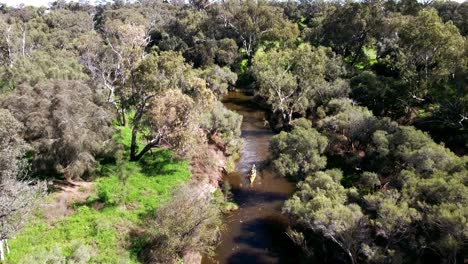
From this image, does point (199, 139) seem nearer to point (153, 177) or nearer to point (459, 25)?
point (153, 177)

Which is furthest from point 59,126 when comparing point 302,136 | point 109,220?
point 302,136

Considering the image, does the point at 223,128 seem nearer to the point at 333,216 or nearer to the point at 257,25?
the point at 333,216

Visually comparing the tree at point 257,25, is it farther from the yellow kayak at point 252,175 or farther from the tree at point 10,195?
the tree at point 10,195

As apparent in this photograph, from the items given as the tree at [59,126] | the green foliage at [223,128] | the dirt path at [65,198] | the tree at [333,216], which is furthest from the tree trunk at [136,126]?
the tree at [333,216]

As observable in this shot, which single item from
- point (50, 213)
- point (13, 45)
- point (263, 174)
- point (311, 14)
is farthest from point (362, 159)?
point (311, 14)

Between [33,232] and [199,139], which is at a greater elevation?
[199,139]

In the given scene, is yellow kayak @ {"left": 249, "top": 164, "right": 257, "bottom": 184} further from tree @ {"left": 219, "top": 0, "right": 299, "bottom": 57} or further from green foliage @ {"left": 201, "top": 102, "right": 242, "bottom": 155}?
tree @ {"left": 219, "top": 0, "right": 299, "bottom": 57}

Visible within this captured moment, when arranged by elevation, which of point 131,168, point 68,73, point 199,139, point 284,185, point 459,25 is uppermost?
point 459,25
